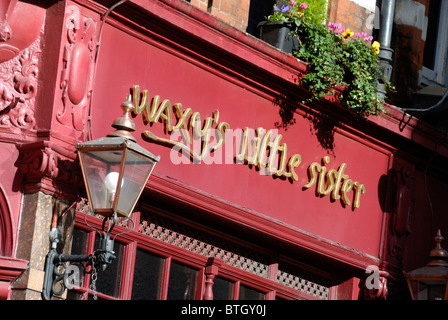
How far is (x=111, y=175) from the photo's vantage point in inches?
300

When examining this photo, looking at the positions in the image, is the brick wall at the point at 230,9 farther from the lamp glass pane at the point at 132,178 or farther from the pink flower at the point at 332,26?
the lamp glass pane at the point at 132,178

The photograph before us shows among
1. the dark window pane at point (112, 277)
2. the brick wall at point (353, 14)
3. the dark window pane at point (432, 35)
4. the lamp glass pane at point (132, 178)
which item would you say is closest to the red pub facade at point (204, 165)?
the dark window pane at point (112, 277)

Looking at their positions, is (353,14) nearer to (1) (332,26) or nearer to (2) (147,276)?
(1) (332,26)

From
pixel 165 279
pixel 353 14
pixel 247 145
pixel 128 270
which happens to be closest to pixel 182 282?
pixel 165 279

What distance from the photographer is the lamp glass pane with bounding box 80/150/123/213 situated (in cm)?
759

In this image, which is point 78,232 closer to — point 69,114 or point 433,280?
point 69,114

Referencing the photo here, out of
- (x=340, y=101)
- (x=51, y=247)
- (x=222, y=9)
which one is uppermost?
(x=222, y=9)

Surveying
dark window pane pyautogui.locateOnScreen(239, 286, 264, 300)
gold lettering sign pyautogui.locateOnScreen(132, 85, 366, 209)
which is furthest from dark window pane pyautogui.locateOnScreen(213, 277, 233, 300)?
gold lettering sign pyautogui.locateOnScreen(132, 85, 366, 209)

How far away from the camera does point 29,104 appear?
8.30 meters

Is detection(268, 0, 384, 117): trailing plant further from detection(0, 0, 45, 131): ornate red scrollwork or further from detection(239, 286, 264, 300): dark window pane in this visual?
detection(0, 0, 45, 131): ornate red scrollwork

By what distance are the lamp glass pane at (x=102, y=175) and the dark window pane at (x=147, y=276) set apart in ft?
5.76

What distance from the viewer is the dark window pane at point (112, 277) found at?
29.2 ft
